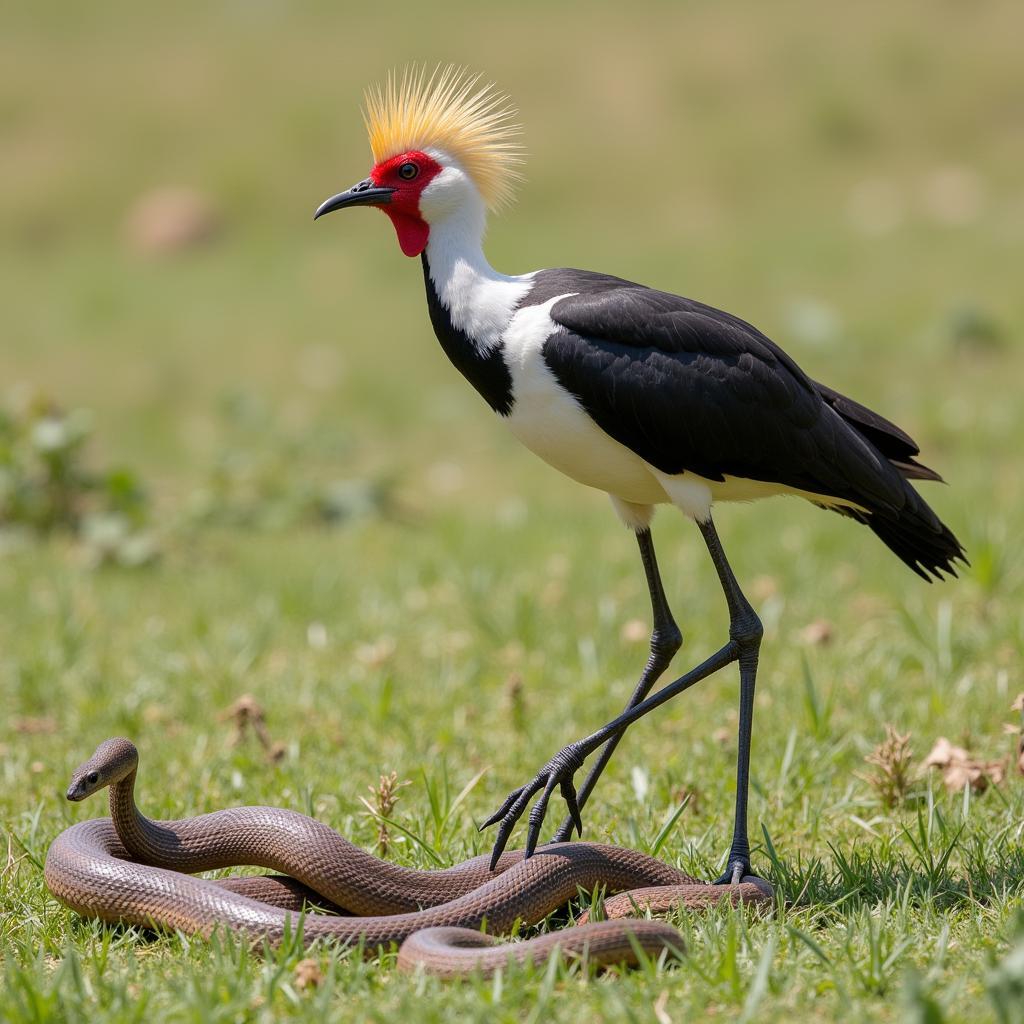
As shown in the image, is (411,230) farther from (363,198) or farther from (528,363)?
(528,363)

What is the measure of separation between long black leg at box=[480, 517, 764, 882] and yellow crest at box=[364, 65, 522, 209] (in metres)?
1.19

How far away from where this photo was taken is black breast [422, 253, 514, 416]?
3697 mm

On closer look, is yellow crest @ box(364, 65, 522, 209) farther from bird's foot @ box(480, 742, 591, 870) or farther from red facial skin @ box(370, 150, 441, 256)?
bird's foot @ box(480, 742, 591, 870)

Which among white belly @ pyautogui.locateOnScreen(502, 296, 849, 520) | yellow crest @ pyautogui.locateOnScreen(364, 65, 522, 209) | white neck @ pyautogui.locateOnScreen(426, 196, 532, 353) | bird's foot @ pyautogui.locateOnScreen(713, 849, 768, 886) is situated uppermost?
yellow crest @ pyautogui.locateOnScreen(364, 65, 522, 209)

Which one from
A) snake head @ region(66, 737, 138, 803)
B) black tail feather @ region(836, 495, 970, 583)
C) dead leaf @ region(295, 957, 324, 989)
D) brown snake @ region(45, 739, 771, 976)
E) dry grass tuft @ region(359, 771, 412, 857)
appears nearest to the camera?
dead leaf @ region(295, 957, 324, 989)

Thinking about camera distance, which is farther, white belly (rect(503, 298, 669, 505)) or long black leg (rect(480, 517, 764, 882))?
white belly (rect(503, 298, 669, 505))

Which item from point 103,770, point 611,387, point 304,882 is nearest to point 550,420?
point 611,387

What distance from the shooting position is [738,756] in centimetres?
370

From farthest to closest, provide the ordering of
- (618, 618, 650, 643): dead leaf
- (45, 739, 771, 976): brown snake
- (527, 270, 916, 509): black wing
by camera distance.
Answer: (618, 618, 650, 643): dead leaf, (527, 270, 916, 509): black wing, (45, 739, 771, 976): brown snake

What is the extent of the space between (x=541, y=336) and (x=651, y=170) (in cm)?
1454

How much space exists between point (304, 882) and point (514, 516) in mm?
4834

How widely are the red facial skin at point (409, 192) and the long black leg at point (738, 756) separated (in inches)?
45.6

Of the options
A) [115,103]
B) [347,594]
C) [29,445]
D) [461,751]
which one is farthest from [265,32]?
[461,751]

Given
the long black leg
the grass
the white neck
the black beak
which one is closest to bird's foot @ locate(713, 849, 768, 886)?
the long black leg
